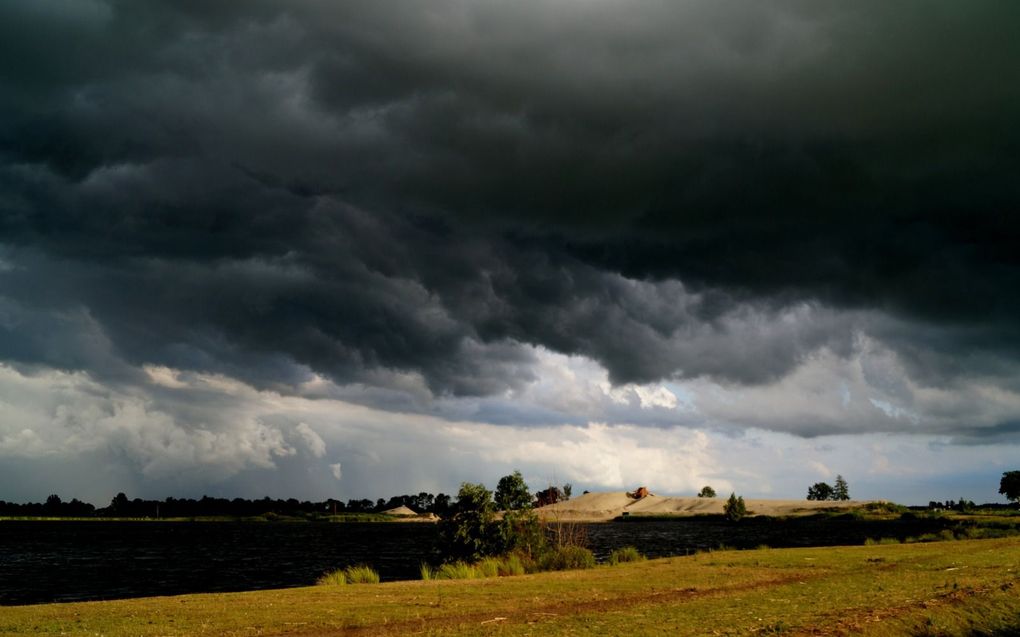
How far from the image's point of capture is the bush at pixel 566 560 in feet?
155

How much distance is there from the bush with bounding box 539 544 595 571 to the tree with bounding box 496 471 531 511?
158 inches

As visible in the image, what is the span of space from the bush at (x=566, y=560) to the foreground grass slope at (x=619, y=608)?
45.3ft

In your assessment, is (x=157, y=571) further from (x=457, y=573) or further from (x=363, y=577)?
(x=457, y=573)

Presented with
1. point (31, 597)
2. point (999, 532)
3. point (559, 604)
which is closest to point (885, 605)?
point (559, 604)

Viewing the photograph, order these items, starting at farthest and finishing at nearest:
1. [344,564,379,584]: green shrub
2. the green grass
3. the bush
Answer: the bush, [344,564,379,584]: green shrub, the green grass

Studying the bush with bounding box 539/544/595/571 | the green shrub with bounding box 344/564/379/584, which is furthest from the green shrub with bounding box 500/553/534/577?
the green shrub with bounding box 344/564/379/584

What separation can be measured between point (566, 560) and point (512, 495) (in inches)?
249

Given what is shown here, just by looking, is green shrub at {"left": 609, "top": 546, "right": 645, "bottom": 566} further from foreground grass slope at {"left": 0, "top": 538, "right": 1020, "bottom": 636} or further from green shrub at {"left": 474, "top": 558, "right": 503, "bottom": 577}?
foreground grass slope at {"left": 0, "top": 538, "right": 1020, "bottom": 636}

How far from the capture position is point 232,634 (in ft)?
61.6

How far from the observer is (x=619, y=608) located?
22.2 metres

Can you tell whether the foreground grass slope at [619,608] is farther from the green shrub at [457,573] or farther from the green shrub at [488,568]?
the green shrub at [488,568]

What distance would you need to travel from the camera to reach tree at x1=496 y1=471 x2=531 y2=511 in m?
51.4

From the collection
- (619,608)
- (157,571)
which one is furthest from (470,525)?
(157,571)

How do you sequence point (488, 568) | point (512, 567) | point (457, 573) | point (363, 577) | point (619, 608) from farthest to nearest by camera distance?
point (512, 567)
point (488, 568)
point (457, 573)
point (363, 577)
point (619, 608)
